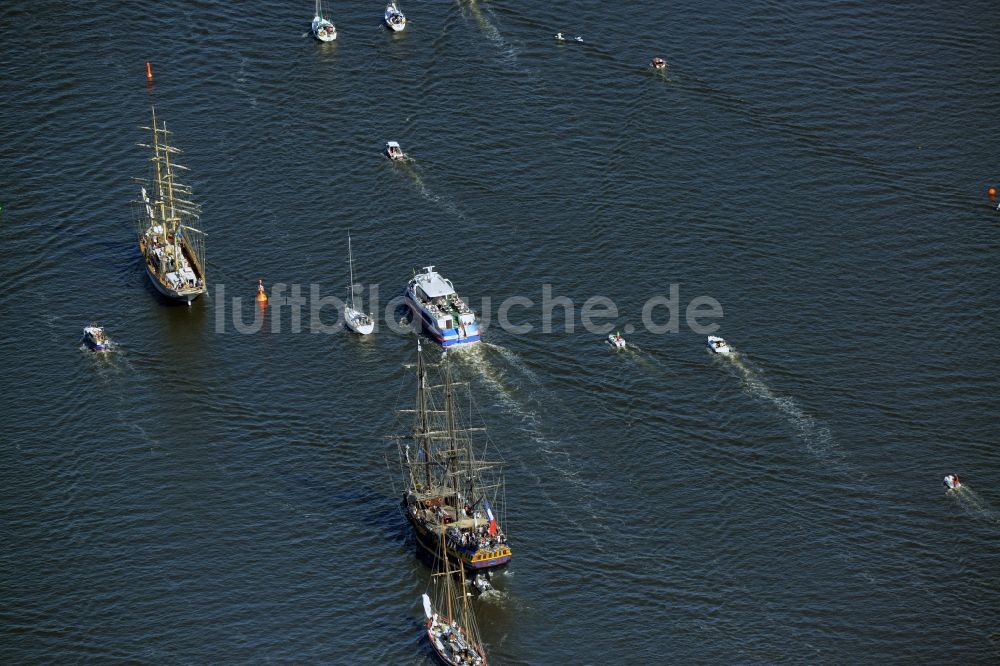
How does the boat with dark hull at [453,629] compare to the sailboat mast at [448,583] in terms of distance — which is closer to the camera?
the boat with dark hull at [453,629]

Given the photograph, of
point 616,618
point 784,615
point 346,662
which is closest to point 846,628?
point 784,615

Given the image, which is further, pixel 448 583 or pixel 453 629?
pixel 448 583

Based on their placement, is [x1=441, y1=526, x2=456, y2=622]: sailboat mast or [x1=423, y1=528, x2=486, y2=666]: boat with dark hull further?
[x1=441, y1=526, x2=456, y2=622]: sailboat mast

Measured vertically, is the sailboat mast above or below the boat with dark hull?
above

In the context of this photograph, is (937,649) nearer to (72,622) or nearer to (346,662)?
(346,662)

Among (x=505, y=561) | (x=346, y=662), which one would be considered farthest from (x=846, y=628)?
(x=346, y=662)

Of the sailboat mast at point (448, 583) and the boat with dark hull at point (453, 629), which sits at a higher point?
the sailboat mast at point (448, 583)

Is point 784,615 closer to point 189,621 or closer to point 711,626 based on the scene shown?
point 711,626

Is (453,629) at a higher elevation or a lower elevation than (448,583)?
lower
